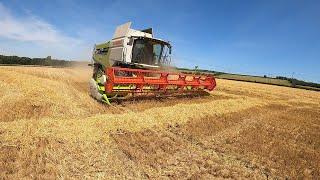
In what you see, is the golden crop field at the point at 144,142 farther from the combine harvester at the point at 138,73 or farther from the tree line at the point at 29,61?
the tree line at the point at 29,61

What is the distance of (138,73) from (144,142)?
5.22 m

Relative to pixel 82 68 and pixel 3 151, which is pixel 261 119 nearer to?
pixel 3 151

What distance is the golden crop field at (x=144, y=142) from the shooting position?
16.9 feet

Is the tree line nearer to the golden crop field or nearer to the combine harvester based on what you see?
the combine harvester

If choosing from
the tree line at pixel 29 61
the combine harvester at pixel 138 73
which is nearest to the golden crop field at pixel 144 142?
the combine harvester at pixel 138 73

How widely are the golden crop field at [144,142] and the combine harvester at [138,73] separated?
952 mm

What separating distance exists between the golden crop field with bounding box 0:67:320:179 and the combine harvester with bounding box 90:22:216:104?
0.95m

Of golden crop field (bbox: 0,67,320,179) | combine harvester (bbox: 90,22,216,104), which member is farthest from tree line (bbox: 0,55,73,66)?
golden crop field (bbox: 0,67,320,179)

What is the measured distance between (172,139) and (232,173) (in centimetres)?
195

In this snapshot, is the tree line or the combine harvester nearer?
the combine harvester

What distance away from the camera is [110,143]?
6254mm

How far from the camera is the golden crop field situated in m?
5.14

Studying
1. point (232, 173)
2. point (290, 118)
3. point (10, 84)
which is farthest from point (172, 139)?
point (10, 84)

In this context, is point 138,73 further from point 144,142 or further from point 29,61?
point 29,61
